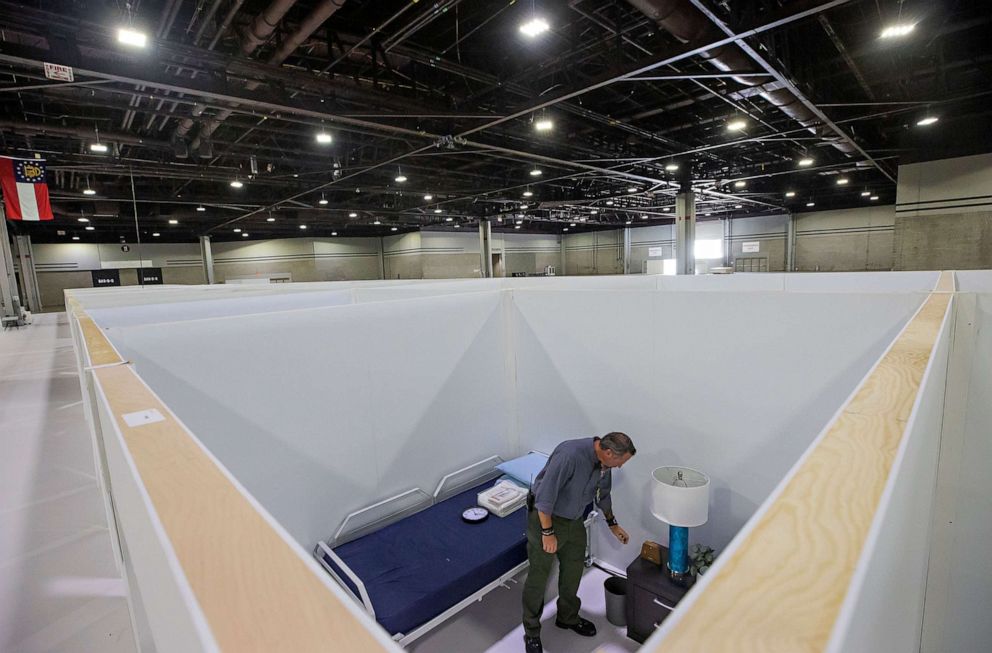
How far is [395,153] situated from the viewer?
27.6ft

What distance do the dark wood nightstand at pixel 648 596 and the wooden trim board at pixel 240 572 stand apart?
370cm

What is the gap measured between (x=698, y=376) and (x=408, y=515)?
2.67 m

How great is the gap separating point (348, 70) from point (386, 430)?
4412mm

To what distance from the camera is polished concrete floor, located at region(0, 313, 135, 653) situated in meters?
1.57

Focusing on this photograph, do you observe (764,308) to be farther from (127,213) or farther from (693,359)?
(127,213)

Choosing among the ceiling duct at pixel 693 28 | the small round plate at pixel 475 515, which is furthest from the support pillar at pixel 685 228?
the small round plate at pixel 475 515

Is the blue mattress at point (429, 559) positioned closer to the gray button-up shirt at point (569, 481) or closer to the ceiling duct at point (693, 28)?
the gray button-up shirt at point (569, 481)

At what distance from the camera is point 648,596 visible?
3.61 metres

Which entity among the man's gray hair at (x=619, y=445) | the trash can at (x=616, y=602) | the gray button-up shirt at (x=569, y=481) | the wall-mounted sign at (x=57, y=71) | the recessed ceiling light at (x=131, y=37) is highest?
the recessed ceiling light at (x=131, y=37)

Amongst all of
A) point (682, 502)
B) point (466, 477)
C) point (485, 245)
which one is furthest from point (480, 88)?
point (485, 245)

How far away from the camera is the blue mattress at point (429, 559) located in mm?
3090

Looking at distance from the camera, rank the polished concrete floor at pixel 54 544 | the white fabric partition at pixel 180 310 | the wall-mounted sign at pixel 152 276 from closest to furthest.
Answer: the polished concrete floor at pixel 54 544 → the white fabric partition at pixel 180 310 → the wall-mounted sign at pixel 152 276

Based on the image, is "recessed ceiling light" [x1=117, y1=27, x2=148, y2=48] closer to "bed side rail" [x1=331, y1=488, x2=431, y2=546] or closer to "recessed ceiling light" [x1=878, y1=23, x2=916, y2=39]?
"bed side rail" [x1=331, y1=488, x2=431, y2=546]

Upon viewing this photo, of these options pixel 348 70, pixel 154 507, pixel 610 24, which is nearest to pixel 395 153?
pixel 348 70
